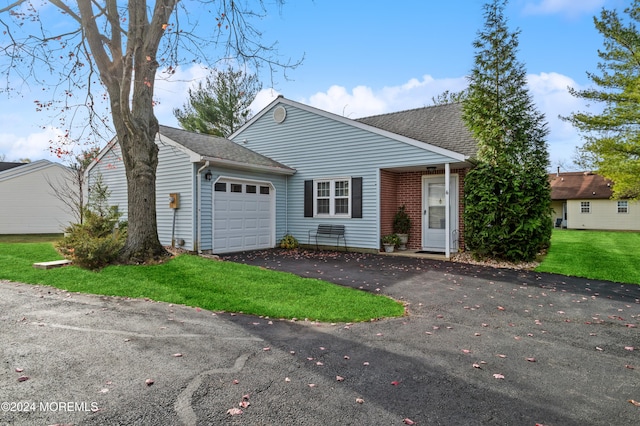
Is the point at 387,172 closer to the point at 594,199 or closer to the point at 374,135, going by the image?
the point at 374,135

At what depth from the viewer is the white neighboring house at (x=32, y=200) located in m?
18.6

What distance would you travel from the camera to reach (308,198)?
13.0 meters

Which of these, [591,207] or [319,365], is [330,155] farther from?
[591,207]

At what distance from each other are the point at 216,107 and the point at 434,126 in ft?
59.3

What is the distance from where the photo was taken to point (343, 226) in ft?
40.2

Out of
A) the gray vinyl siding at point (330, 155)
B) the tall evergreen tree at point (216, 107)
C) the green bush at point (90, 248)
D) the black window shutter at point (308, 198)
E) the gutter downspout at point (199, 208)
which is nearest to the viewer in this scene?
the green bush at point (90, 248)

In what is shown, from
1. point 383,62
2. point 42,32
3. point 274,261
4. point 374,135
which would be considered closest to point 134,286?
point 274,261

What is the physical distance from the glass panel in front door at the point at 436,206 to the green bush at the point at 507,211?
1583mm

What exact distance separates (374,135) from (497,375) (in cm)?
925

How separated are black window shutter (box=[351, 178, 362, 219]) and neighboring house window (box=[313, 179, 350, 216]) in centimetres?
29

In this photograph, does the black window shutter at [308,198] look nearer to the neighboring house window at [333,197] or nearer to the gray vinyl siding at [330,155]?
the neighboring house window at [333,197]

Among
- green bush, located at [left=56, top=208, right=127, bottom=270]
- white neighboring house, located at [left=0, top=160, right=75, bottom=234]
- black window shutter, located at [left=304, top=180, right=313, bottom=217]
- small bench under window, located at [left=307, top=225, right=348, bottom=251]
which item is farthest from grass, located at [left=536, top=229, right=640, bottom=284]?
white neighboring house, located at [left=0, top=160, right=75, bottom=234]

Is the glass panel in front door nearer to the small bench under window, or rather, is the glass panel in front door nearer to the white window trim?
the white window trim

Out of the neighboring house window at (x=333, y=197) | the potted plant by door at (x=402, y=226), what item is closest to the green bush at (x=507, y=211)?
the potted plant by door at (x=402, y=226)
